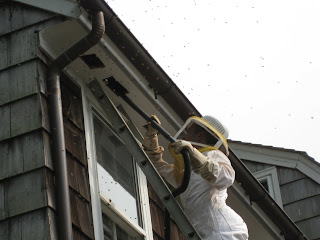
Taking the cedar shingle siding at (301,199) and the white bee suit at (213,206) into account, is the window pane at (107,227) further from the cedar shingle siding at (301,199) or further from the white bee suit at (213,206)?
the cedar shingle siding at (301,199)

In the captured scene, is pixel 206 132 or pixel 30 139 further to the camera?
pixel 206 132

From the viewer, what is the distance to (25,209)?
19.3 ft

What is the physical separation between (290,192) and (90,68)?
5.82 m

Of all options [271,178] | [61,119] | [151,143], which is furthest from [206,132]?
[271,178]

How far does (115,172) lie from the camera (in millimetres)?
7449

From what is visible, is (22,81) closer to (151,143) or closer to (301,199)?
(151,143)

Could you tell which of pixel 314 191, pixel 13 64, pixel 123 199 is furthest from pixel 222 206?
pixel 314 191

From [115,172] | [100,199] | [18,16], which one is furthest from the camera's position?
[115,172]

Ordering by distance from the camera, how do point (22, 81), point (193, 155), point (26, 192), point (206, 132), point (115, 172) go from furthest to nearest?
point (115, 172), point (206, 132), point (22, 81), point (193, 155), point (26, 192)

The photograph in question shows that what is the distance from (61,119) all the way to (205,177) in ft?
3.96

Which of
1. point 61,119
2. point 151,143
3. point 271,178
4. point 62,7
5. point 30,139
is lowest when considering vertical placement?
point 30,139

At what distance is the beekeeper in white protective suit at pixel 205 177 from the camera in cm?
656

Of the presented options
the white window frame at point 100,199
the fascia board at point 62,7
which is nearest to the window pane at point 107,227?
the white window frame at point 100,199

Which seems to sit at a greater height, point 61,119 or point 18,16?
point 18,16
